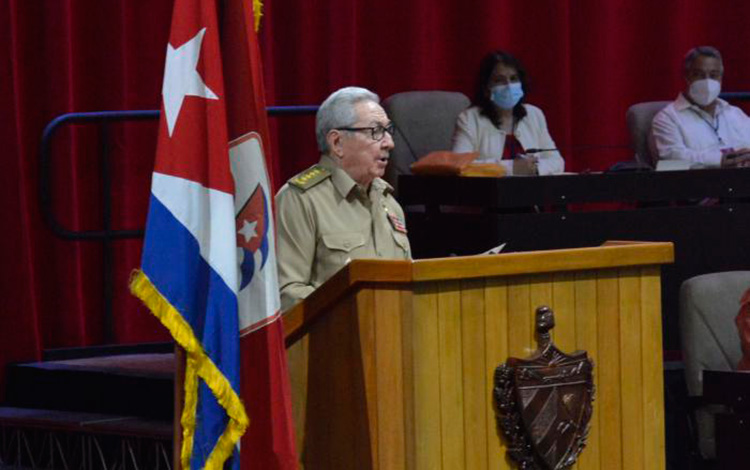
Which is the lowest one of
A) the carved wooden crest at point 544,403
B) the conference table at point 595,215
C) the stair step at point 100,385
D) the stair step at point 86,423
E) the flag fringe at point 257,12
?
the stair step at point 86,423

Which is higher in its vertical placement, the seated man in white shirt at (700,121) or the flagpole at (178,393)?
the seated man in white shirt at (700,121)

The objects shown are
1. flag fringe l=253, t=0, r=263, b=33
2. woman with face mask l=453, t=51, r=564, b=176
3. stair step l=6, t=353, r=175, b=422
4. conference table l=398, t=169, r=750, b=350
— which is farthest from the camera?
woman with face mask l=453, t=51, r=564, b=176

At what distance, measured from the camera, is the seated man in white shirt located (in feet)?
24.2

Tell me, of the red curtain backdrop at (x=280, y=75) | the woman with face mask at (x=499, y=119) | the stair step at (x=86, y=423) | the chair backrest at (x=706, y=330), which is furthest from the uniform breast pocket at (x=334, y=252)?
the woman with face mask at (x=499, y=119)

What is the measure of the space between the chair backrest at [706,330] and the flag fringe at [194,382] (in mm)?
2442


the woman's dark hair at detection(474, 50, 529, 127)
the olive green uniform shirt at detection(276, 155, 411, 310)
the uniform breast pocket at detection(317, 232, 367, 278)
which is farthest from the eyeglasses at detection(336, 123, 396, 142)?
the woman's dark hair at detection(474, 50, 529, 127)

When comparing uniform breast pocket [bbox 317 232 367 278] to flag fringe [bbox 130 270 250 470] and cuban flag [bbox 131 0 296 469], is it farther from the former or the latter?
flag fringe [bbox 130 270 250 470]

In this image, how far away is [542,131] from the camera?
7.18m

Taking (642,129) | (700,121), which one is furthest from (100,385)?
(700,121)

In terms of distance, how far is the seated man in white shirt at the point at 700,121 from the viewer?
737 centimetres

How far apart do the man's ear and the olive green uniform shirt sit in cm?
3

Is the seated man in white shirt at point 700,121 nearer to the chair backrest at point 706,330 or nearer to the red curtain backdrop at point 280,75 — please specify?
the red curtain backdrop at point 280,75

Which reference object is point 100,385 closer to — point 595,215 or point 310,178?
point 310,178

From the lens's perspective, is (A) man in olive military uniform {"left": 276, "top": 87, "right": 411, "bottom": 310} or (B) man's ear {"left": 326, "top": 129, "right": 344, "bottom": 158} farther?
(B) man's ear {"left": 326, "top": 129, "right": 344, "bottom": 158}
